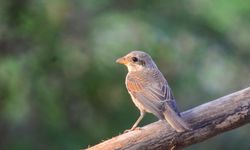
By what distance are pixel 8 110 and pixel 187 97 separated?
162cm

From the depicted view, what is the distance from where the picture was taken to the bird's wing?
602 centimetres

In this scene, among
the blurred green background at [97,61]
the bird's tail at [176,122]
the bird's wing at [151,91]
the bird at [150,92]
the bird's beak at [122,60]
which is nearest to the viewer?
the bird's tail at [176,122]

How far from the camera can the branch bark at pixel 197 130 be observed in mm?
5465

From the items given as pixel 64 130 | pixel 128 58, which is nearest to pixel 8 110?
pixel 64 130

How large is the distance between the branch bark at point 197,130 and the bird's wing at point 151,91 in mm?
360

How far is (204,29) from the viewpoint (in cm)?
930

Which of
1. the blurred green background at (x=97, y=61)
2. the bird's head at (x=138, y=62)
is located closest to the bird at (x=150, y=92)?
the bird's head at (x=138, y=62)

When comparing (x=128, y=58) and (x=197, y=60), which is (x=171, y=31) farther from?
(x=128, y=58)

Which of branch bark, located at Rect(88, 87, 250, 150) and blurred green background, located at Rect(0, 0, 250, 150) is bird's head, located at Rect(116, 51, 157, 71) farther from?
blurred green background, located at Rect(0, 0, 250, 150)

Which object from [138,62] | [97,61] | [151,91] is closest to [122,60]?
[138,62]

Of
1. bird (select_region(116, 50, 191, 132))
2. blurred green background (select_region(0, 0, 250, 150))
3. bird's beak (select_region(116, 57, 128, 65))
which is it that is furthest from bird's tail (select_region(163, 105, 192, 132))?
blurred green background (select_region(0, 0, 250, 150))

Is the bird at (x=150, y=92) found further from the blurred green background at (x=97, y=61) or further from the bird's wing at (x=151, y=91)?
the blurred green background at (x=97, y=61)

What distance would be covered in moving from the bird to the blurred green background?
2.27m

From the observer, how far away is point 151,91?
6.26 metres
